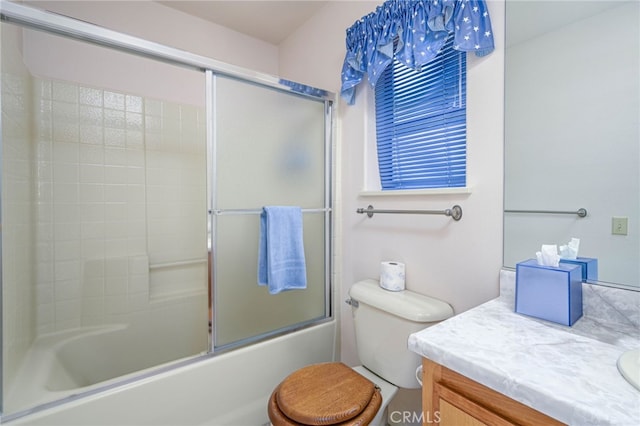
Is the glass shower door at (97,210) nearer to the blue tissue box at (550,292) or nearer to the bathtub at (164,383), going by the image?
the bathtub at (164,383)

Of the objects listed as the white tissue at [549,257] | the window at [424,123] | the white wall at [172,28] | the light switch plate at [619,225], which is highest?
the white wall at [172,28]

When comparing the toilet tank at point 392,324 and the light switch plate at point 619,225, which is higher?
the light switch plate at point 619,225

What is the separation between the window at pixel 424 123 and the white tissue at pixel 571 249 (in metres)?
0.43

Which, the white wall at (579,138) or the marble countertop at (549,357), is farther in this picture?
the white wall at (579,138)

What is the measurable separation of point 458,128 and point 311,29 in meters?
1.38

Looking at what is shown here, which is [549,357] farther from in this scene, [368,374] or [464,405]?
[368,374]

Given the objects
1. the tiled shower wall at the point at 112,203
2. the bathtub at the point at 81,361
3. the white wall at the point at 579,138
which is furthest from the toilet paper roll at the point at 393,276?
the tiled shower wall at the point at 112,203

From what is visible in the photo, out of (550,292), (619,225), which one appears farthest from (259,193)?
(619,225)

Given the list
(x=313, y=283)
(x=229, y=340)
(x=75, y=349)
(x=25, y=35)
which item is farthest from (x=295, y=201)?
(x=25, y=35)

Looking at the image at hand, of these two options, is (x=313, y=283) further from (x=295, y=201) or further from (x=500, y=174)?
(x=500, y=174)

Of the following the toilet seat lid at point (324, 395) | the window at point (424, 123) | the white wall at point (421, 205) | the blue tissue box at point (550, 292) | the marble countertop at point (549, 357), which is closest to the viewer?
the marble countertop at point (549, 357)

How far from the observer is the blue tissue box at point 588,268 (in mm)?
891

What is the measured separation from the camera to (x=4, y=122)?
3.94 feet

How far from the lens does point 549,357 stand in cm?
Answer: 65
